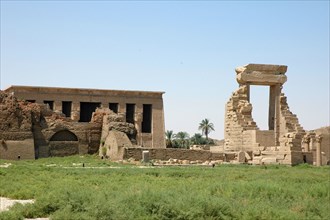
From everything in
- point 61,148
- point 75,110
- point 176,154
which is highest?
point 75,110

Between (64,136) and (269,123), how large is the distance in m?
14.9

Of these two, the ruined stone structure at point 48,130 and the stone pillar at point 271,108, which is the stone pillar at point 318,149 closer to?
the stone pillar at point 271,108

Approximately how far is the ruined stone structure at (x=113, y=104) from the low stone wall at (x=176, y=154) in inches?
585

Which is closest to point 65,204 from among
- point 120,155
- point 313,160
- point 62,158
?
point 120,155

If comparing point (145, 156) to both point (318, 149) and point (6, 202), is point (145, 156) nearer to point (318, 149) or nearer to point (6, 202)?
point (318, 149)

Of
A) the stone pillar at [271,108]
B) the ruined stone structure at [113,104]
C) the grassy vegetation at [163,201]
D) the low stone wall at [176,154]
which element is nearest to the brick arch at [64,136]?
the low stone wall at [176,154]

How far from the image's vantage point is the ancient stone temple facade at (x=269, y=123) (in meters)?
34.7

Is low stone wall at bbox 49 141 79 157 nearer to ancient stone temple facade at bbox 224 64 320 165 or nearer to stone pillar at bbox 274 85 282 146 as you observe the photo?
ancient stone temple facade at bbox 224 64 320 165

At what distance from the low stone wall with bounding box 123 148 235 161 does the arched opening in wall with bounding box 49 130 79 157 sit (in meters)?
7.09

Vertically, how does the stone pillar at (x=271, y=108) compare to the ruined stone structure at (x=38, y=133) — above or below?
above

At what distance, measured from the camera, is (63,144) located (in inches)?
1496

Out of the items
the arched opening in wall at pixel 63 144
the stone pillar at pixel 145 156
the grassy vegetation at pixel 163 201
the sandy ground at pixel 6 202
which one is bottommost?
the sandy ground at pixel 6 202

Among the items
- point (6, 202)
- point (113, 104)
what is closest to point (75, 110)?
point (113, 104)

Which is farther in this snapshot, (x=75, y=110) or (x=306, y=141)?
(x=75, y=110)
